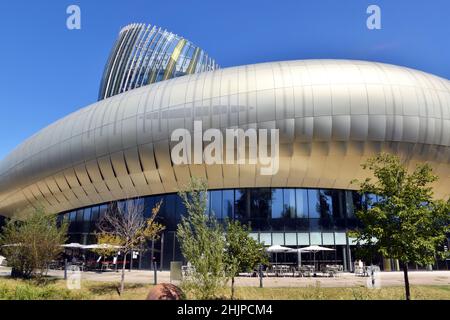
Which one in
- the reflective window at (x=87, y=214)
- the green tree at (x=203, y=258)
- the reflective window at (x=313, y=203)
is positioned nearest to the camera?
the green tree at (x=203, y=258)

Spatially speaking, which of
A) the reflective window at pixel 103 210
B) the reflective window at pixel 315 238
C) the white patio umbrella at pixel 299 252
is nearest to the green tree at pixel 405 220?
the white patio umbrella at pixel 299 252

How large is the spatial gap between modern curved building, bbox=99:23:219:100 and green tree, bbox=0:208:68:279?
57.7m

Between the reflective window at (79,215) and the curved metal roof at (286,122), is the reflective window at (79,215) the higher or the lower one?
the lower one

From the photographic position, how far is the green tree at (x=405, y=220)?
49.9 feet

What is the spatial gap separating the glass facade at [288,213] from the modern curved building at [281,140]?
9cm

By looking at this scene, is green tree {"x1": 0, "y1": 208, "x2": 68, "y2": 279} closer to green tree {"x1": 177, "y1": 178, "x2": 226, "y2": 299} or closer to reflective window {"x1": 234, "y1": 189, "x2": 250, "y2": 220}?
green tree {"x1": 177, "y1": 178, "x2": 226, "y2": 299}

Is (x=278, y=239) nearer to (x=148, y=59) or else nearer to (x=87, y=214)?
(x=87, y=214)

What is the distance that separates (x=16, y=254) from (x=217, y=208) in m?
15.3

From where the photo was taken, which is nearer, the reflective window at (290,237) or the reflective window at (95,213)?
the reflective window at (290,237)

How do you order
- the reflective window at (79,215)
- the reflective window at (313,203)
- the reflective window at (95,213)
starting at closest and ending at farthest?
1. the reflective window at (313,203)
2. the reflective window at (95,213)
3. the reflective window at (79,215)

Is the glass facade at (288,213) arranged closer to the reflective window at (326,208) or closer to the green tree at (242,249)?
the reflective window at (326,208)

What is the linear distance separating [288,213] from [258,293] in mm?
14710
